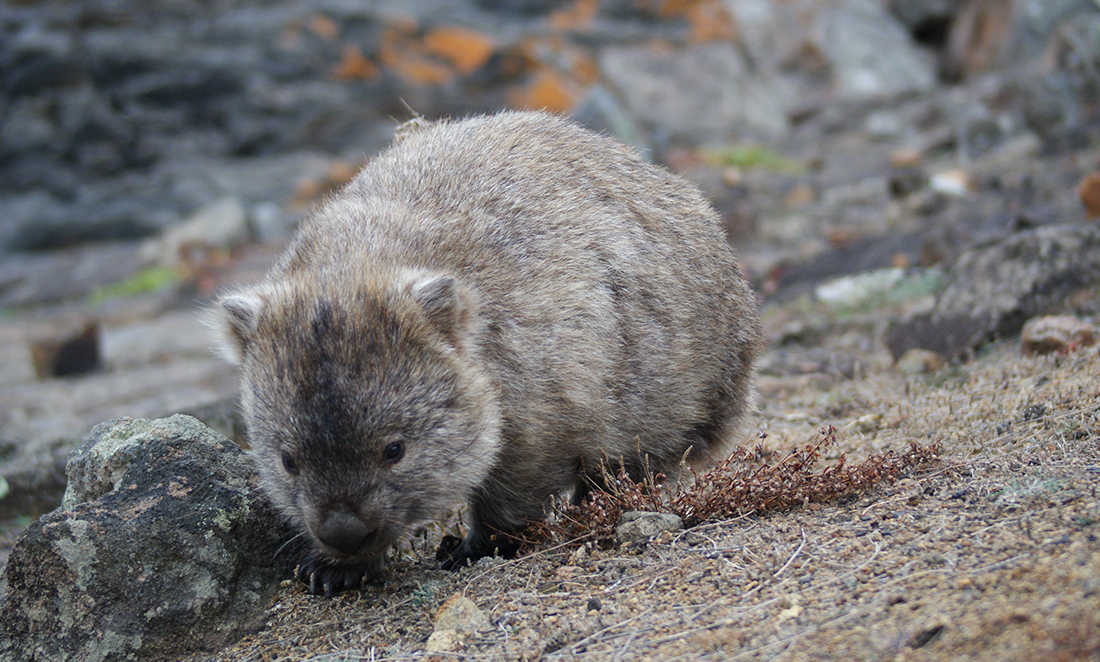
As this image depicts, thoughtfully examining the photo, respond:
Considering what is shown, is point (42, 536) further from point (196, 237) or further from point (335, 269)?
point (196, 237)

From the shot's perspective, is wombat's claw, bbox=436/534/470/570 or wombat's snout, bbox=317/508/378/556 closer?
wombat's snout, bbox=317/508/378/556

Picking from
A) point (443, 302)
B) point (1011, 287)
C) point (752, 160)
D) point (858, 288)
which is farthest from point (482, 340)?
point (752, 160)

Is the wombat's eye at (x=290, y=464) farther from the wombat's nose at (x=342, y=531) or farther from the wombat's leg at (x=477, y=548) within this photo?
the wombat's leg at (x=477, y=548)

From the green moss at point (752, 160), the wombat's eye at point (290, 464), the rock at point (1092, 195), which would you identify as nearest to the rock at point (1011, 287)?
the rock at point (1092, 195)

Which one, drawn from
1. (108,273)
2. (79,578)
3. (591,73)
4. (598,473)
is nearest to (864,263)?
(598,473)

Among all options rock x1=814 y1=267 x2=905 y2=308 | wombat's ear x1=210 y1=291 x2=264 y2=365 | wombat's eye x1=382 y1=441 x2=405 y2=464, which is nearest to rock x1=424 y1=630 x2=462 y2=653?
wombat's eye x1=382 y1=441 x2=405 y2=464

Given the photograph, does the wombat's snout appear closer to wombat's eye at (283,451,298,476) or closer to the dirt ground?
wombat's eye at (283,451,298,476)

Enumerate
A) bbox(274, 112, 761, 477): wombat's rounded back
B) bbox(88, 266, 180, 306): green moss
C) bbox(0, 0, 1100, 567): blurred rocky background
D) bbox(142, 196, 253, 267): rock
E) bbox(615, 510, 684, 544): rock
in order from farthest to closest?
bbox(142, 196, 253, 267): rock, bbox(88, 266, 180, 306): green moss, bbox(0, 0, 1100, 567): blurred rocky background, bbox(274, 112, 761, 477): wombat's rounded back, bbox(615, 510, 684, 544): rock
